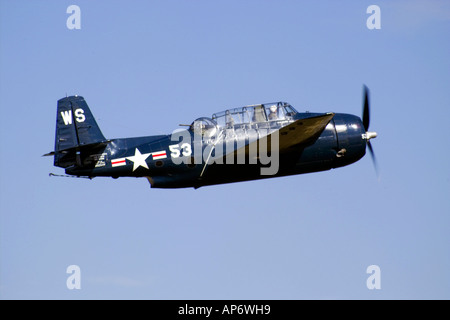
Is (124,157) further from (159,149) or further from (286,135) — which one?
(286,135)

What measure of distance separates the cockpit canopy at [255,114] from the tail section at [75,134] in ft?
14.1

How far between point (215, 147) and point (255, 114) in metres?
1.94

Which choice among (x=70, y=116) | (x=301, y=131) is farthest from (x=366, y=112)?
(x=70, y=116)

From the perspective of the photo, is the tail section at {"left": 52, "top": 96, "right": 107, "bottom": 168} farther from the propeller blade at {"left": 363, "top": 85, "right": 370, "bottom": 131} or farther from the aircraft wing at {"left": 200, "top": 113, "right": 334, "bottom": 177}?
the propeller blade at {"left": 363, "top": 85, "right": 370, "bottom": 131}

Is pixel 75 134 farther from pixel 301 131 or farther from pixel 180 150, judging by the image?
pixel 301 131

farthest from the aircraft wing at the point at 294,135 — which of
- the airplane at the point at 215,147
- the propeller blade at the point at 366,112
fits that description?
the propeller blade at the point at 366,112

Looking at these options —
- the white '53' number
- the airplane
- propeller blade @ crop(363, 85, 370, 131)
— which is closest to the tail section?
the airplane

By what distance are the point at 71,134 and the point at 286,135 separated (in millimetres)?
7482

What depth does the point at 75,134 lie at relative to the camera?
3466cm

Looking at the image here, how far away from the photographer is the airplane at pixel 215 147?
112ft
